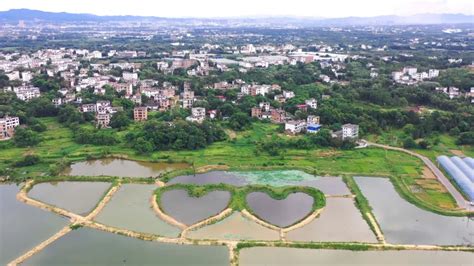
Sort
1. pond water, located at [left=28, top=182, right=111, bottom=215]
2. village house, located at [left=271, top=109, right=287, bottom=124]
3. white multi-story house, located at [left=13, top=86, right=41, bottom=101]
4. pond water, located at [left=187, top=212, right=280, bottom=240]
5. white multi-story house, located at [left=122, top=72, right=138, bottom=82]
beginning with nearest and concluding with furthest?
pond water, located at [left=187, top=212, right=280, bottom=240], pond water, located at [left=28, top=182, right=111, bottom=215], village house, located at [left=271, top=109, right=287, bottom=124], white multi-story house, located at [left=13, top=86, right=41, bottom=101], white multi-story house, located at [left=122, top=72, right=138, bottom=82]

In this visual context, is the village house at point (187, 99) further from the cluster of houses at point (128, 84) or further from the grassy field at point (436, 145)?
the grassy field at point (436, 145)

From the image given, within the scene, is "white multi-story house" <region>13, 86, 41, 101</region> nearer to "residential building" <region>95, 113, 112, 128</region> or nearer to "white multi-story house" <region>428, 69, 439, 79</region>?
"residential building" <region>95, 113, 112, 128</region>

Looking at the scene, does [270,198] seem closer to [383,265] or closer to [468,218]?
[383,265]

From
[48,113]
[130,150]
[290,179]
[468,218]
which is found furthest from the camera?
[48,113]

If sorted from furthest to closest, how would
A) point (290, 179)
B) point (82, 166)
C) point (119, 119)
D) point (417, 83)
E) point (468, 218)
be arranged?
point (417, 83), point (119, 119), point (82, 166), point (290, 179), point (468, 218)

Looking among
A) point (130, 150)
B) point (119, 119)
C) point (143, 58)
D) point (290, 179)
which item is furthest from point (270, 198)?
point (143, 58)

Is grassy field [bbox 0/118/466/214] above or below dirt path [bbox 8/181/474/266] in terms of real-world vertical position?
above

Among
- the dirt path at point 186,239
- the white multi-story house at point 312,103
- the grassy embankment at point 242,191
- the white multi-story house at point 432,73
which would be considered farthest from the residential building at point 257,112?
the white multi-story house at point 432,73

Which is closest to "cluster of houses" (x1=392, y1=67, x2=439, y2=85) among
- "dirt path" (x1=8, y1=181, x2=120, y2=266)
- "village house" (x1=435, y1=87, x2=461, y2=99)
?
"village house" (x1=435, y1=87, x2=461, y2=99)
